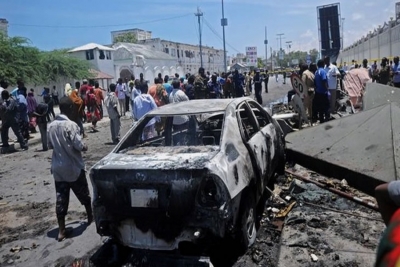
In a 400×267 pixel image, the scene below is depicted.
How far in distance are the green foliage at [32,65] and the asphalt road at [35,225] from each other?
65.4ft

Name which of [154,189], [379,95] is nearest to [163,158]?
[154,189]

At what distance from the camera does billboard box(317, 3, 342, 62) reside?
31078 millimetres

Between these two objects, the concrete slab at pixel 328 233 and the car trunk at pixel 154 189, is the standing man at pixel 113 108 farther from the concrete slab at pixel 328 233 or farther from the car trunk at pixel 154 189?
the car trunk at pixel 154 189

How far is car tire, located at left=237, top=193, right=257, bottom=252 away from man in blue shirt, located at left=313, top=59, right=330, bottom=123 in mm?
6954

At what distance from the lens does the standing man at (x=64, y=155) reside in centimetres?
448

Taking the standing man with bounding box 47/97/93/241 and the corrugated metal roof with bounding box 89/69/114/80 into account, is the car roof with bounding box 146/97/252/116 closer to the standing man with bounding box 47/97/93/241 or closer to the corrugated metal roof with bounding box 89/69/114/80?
the standing man with bounding box 47/97/93/241

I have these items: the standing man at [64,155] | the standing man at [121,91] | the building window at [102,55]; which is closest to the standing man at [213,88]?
the standing man at [121,91]

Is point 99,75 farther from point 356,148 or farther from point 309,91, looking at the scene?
point 356,148

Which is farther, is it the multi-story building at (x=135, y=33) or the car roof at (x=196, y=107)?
the multi-story building at (x=135, y=33)

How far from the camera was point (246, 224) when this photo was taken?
384 cm

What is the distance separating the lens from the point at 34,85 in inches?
1190

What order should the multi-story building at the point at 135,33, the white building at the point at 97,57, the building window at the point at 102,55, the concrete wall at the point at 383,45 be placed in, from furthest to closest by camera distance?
the multi-story building at the point at 135,33
the building window at the point at 102,55
the white building at the point at 97,57
the concrete wall at the point at 383,45

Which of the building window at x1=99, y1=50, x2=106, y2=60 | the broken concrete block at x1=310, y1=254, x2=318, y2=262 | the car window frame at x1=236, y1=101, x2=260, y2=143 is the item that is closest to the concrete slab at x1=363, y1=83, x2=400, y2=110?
the car window frame at x1=236, y1=101, x2=260, y2=143

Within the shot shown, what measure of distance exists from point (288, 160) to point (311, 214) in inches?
87.5
